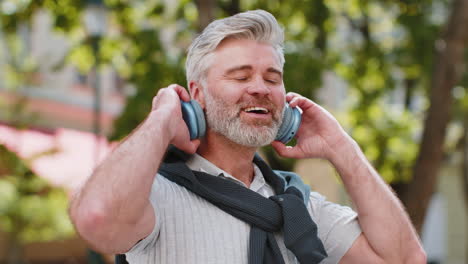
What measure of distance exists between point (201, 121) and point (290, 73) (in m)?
5.58

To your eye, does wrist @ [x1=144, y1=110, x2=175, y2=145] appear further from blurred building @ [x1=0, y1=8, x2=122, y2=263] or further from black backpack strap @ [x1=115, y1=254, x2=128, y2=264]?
blurred building @ [x1=0, y1=8, x2=122, y2=263]

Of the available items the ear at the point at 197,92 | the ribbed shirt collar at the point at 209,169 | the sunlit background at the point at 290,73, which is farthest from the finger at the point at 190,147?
the sunlit background at the point at 290,73

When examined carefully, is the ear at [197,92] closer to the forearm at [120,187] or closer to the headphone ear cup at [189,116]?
the headphone ear cup at [189,116]

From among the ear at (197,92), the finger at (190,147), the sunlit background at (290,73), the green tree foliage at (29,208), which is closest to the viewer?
the finger at (190,147)

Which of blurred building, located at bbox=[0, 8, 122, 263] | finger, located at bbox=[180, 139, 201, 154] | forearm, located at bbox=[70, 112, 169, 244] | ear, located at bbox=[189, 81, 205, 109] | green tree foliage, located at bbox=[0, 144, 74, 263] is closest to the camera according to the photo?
forearm, located at bbox=[70, 112, 169, 244]

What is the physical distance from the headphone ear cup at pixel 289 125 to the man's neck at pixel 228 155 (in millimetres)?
122

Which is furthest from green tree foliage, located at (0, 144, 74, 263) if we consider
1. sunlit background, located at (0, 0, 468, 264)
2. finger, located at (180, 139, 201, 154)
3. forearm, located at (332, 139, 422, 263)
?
forearm, located at (332, 139, 422, 263)

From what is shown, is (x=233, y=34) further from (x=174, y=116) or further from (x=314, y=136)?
(x=314, y=136)

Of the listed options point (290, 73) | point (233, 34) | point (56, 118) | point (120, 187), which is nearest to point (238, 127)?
point (233, 34)

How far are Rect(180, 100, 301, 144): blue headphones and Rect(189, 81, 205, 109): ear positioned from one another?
155mm

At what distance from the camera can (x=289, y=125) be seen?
261 cm

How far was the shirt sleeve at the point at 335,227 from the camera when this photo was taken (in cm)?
258

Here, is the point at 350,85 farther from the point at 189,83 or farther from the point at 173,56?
the point at 189,83

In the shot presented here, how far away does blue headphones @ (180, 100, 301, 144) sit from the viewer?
243cm
